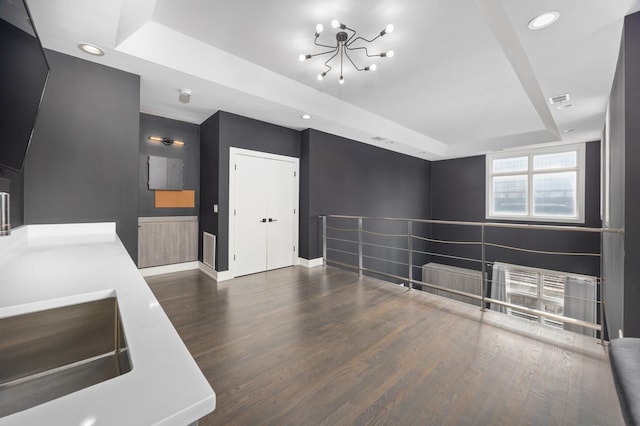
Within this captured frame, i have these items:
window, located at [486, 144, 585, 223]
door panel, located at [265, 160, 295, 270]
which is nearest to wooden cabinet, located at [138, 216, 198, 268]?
door panel, located at [265, 160, 295, 270]

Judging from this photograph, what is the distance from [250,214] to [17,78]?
318cm

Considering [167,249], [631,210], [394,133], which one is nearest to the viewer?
[631,210]

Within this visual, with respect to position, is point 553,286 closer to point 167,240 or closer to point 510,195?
point 510,195

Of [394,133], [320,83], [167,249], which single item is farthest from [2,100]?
[394,133]

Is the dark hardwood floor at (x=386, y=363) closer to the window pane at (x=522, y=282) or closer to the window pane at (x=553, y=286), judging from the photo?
the window pane at (x=553, y=286)

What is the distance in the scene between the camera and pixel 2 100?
116 centimetres

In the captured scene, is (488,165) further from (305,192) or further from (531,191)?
(305,192)

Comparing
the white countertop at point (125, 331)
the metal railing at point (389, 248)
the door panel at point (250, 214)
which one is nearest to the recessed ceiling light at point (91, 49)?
the white countertop at point (125, 331)

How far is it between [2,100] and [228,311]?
2365 millimetres

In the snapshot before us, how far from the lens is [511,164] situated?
6887 millimetres

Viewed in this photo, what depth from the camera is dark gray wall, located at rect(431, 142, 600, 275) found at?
5.66 meters

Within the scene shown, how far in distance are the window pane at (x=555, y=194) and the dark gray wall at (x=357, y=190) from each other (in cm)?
264

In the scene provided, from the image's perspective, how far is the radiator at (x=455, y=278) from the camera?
7094 mm

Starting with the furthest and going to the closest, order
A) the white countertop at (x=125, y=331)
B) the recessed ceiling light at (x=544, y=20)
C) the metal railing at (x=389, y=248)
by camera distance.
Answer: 1. the metal railing at (x=389, y=248)
2. the recessed ceiling light at (x=544, y=20)
3. the white countertop at (x=125, y=331)
